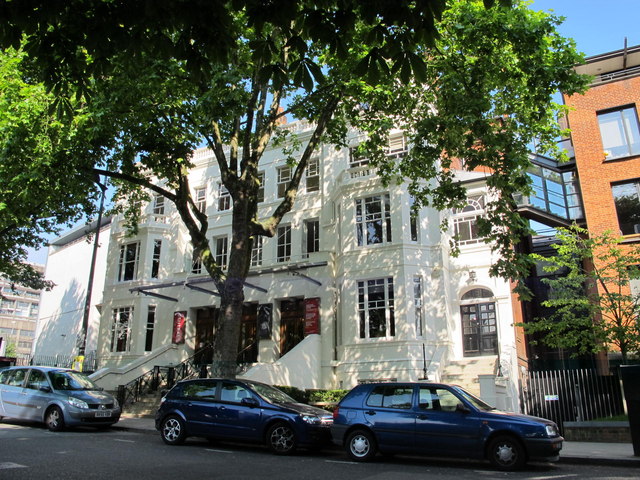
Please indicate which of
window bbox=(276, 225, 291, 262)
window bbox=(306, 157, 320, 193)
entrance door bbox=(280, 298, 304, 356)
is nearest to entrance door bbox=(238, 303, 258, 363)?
entrance door bbox=(280, 298, 304, 356)

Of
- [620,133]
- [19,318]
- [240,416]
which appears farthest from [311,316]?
[19,318]

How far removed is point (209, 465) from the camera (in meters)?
8.70

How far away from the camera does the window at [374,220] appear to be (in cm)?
2058

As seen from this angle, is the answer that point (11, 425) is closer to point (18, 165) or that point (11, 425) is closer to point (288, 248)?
point (18, 165)

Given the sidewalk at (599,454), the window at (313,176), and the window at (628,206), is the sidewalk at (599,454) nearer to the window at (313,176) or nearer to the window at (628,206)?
the window at (628,206)

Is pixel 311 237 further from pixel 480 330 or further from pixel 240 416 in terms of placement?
pixel 240 416

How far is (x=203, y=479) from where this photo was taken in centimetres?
745

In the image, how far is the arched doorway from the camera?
19781mm

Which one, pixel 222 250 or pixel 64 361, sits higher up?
pixel 222 250

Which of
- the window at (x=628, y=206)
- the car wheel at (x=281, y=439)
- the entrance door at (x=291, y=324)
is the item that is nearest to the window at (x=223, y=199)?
the entrance door at (x=291, y=324)

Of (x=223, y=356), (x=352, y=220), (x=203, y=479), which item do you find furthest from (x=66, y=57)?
(x=352, y=220)

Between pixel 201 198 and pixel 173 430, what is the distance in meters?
17.7

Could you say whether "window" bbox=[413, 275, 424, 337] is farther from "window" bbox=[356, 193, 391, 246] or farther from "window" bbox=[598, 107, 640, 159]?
"window" bbox=[598, 107, 640, 159]

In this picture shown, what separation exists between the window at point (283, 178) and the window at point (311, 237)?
91.0 inches
